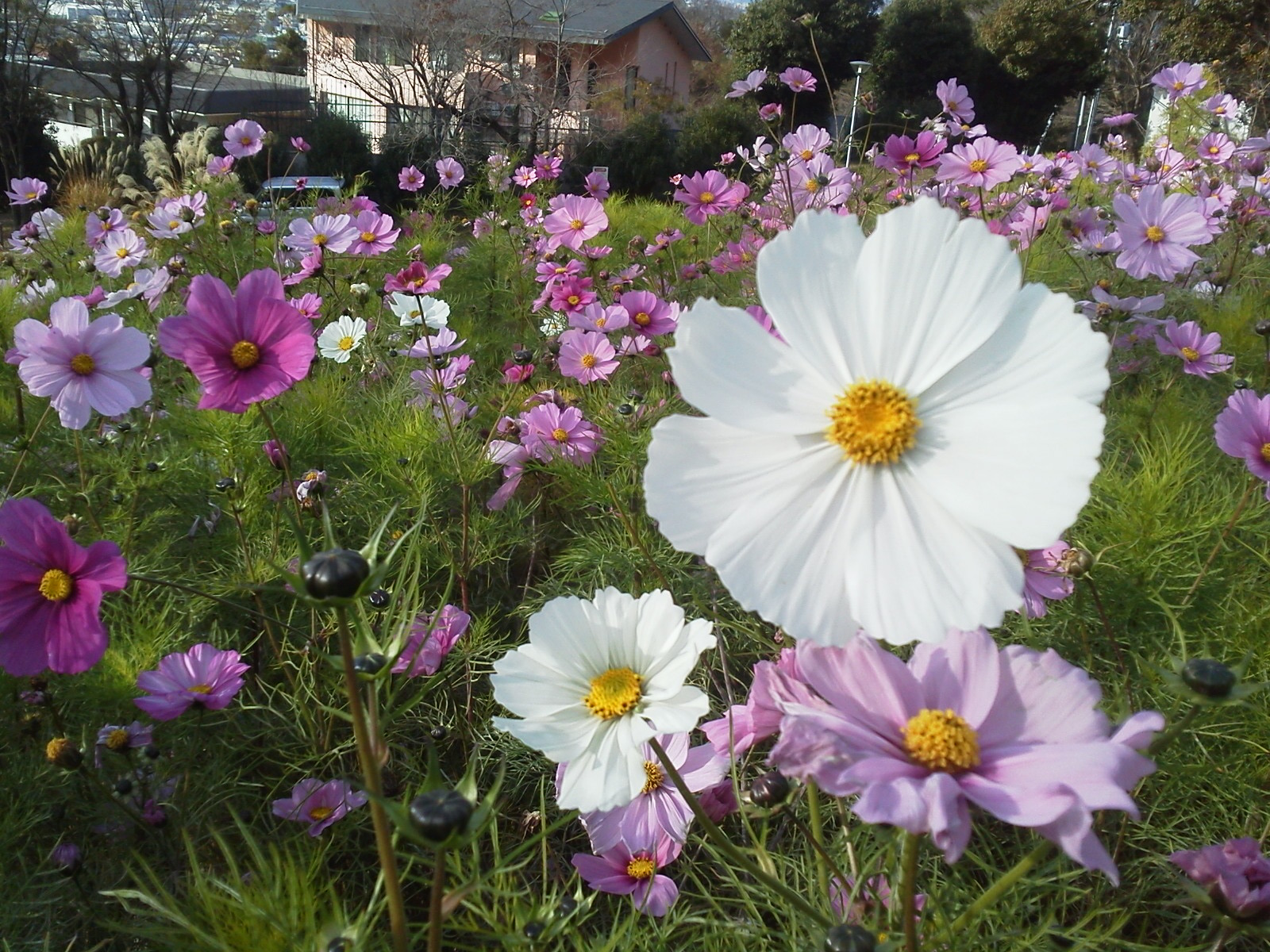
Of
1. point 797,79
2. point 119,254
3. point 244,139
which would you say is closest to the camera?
point 119,254

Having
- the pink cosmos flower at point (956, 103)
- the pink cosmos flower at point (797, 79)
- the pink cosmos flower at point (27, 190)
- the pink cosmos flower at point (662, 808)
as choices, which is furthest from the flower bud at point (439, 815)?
the pink cosmos flower at point (27, 190)

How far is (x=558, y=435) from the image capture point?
134 cm

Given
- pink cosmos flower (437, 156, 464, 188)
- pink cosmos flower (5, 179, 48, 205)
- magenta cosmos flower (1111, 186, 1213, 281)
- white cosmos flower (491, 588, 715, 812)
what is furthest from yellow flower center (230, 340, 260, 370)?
pink cosmos flower (5, 179, 48, 205)

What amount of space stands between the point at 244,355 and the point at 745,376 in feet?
2.08

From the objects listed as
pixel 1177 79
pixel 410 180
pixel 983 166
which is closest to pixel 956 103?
pixel 983 166

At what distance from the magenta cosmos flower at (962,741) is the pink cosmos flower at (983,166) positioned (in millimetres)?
1840

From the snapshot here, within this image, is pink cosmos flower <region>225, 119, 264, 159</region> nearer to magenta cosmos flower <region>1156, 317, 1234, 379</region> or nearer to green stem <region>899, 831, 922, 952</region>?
magenta cosmos flower <region>1156, 317, 1234, 379</region>

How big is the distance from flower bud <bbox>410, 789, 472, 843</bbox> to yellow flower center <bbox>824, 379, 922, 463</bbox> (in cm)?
28

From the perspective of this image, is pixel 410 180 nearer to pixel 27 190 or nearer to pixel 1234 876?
pixel 27 190

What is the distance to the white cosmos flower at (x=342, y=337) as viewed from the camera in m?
1.90

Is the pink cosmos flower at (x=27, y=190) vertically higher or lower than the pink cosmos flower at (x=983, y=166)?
lower

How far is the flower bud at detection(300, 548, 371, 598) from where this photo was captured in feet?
1.37

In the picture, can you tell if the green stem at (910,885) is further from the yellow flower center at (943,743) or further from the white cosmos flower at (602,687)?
the white cosmos flower at (602,687)

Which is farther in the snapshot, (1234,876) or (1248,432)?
(1248,432)
